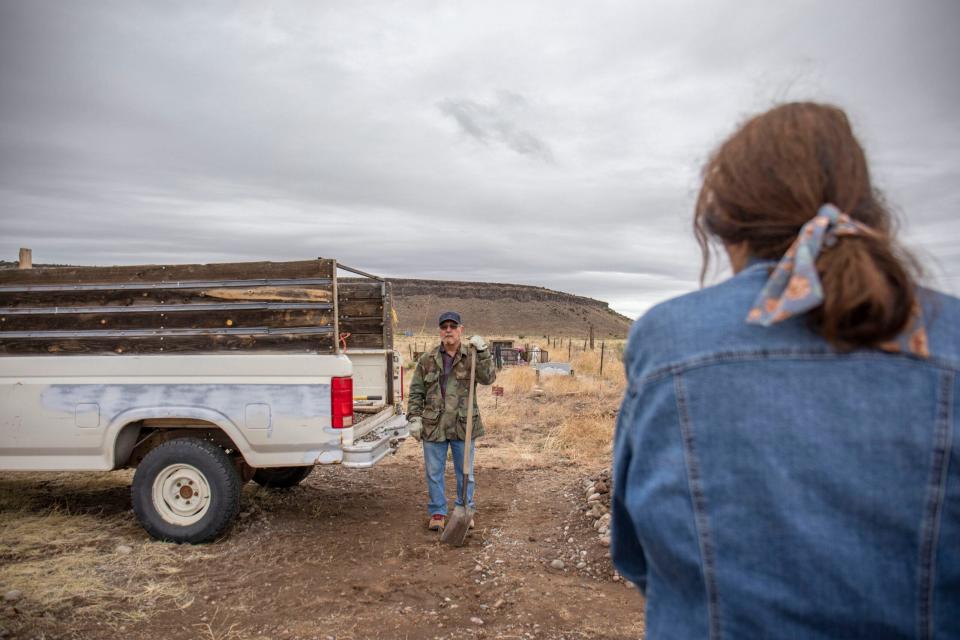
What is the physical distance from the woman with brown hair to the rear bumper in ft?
13.7

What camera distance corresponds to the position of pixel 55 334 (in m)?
5.69

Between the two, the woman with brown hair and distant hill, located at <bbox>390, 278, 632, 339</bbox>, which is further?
distant hill, located at <bbox>390, 278, 632, 339</bbox>

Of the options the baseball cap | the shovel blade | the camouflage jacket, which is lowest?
the shovel blade

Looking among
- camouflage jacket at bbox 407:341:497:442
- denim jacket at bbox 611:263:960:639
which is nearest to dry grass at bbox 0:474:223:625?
camouflage jacket at bbox 407:341:497:442

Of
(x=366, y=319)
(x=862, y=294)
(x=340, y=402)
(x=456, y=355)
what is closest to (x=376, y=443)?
(x=340, y=402)

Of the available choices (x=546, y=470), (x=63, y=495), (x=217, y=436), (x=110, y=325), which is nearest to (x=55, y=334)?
(x=110, y=325)

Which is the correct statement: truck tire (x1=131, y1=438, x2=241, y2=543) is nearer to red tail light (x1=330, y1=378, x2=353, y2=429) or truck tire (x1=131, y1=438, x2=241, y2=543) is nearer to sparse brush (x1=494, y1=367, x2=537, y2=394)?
red tail light (x1=330, y1=378, x2=353, y2=429)

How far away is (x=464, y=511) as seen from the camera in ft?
19.0

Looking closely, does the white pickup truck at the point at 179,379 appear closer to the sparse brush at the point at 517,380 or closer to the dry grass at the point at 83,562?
the dry grass at the point at 83,562

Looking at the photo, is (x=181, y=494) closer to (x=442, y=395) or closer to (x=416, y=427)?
(x=416, y=427)

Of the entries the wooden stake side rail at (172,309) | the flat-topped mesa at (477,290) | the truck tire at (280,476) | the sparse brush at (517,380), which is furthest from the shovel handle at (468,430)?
the flat-topped mesa at (477,290)

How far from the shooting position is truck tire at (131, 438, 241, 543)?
5.45 metres

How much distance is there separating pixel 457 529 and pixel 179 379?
2.46 m

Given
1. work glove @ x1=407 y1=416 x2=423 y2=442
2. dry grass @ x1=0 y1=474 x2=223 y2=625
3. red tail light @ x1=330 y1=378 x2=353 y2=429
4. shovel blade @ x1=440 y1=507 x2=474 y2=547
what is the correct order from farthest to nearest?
work glove @ x1=407 y1=416 x2=423 y2=442, shovel blade @ x1=440 y1=507 x2=474 y2=547, red tail light @ x1=330 y1=378 x2=353 y2=429, dry grass @ x1=0 y1=474 x2=223 y2=625
